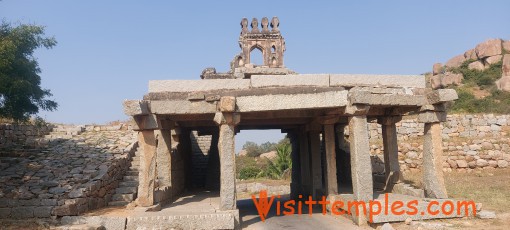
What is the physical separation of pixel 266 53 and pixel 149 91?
15.1 m

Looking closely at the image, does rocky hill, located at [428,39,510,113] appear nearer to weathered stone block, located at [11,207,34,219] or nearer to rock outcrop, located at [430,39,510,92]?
rock outcrop, located at [430,39,510,92]

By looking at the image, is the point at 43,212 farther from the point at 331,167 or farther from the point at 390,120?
the point at 390,120

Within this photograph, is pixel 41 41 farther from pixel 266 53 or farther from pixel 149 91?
pixel 266 53

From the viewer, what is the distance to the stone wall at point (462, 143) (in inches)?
693

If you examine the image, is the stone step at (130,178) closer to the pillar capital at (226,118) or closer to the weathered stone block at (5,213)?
the weathered stone block at (5,213)

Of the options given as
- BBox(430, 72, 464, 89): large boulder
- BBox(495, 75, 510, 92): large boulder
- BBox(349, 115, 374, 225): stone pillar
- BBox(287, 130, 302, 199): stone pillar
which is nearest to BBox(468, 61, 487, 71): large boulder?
BBox(430, 72, 464, 89): large boulder

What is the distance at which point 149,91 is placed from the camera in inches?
343

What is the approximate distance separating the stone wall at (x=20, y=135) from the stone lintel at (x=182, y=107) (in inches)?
373

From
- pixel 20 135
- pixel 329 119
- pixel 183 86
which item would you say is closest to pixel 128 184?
pixel 183 86

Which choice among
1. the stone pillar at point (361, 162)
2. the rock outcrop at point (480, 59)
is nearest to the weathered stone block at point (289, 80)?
the stone pillar at point (361, 162)

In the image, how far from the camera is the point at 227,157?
838cm

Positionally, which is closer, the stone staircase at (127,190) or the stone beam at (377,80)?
the stone beam at (377,80)

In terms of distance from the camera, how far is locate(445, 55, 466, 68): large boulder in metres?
49.7

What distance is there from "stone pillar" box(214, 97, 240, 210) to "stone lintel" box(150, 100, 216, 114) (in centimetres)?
30
